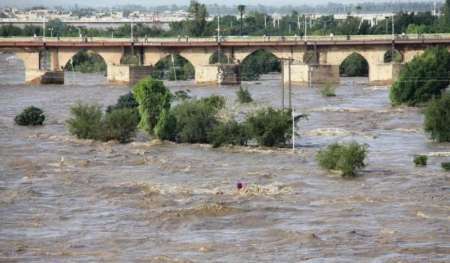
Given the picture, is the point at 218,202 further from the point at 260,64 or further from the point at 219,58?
the point at 260,64

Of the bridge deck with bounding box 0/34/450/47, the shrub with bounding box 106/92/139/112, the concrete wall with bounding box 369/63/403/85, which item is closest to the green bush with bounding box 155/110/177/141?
the shrub with bounding box 106/92/139/112

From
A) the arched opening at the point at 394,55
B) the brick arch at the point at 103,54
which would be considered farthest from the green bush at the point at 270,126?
the brick arch at the point at 103,54

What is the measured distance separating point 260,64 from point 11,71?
21.0 m

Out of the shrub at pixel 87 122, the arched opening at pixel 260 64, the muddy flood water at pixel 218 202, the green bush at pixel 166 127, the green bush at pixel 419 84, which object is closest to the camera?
the muddy flood water at pixel 218 202

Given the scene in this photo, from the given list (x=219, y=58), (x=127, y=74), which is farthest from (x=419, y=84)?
(x=219, y=58)

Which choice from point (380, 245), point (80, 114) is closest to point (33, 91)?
point (80, 114)

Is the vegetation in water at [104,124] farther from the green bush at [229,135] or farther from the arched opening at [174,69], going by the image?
the arched opening at [174,69]

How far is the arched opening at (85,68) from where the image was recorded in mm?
102875

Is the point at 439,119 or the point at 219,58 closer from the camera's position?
the point at 439,119

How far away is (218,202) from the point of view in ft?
121

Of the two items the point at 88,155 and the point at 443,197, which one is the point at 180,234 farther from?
the point at 88,155

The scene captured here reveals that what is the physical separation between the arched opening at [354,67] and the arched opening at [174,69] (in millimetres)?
11504

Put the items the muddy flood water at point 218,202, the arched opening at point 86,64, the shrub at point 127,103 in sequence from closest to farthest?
1. the muddy flood water at point 218,202
2. the shrub at point 127,103
3. the arched opening at point 86,64

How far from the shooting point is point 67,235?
32.9 meters
